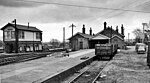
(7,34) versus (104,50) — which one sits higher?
(7,34)

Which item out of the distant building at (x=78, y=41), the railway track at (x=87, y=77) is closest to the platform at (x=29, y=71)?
the railway track at (x=87, y=77)

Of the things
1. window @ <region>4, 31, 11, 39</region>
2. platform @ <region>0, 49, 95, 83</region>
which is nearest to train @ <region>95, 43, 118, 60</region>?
platform @ <region>0, 49, 95, 83</region>

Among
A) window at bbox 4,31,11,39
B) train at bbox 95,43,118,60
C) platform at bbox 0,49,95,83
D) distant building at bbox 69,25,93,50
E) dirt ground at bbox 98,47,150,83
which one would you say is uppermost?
window at bbox 4,31,11,39

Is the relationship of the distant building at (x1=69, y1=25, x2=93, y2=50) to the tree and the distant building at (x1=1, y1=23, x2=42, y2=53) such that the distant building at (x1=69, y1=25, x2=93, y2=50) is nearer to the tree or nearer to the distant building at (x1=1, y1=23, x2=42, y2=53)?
the distant building at (x1=1, y1=23, x2=42, y2=53)

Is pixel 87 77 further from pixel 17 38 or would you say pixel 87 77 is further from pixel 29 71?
pixel 17 38

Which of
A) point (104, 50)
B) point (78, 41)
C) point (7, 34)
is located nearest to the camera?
point (104, 50)

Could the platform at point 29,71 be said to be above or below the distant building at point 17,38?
below

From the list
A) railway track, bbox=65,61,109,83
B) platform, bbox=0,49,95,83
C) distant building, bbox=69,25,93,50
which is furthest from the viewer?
distant building, bbox=69,25,93,50

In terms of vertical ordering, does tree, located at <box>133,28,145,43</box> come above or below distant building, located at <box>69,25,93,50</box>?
above

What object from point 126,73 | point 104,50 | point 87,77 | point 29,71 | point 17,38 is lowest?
point 87,77

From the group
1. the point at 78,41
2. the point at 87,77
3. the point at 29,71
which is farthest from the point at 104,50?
the point at 78,41

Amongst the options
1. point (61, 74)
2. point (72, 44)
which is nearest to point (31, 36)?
point (72, 44)

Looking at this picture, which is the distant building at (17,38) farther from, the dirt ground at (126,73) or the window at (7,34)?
the dirt ground at (126,73)

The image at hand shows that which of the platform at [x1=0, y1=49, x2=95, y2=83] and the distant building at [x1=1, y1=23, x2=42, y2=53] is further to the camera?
the distant building at [x1=1, y1=23, x2=42, y2=53]
